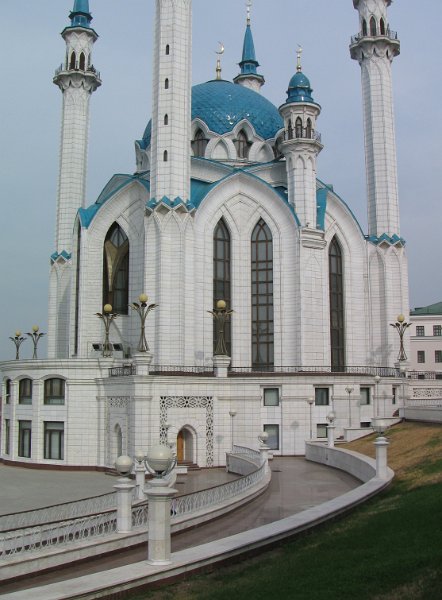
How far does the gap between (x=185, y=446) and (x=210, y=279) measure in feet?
33.2

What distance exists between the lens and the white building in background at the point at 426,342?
64875 millimetres

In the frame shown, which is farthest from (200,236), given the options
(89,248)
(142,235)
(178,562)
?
(178,562)

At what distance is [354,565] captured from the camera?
10.5 metres

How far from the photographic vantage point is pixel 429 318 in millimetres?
66375

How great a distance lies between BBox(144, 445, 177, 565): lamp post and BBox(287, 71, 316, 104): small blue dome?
33.3 metres

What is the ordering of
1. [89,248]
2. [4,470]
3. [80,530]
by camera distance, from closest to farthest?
1. [80,530]
2. [4,470]
3. [89,248]

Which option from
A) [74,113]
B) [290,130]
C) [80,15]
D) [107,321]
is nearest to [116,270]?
[107,321]

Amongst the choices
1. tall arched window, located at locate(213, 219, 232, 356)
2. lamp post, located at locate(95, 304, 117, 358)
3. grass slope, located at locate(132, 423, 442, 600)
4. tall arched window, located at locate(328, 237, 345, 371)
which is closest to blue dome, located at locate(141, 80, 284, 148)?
tall arched window, located at locate(213, 219, 232, 356)

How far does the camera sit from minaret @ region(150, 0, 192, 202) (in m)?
37.4

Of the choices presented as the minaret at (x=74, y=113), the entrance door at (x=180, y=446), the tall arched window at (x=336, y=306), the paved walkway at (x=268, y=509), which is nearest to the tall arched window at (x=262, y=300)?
the tall arched window at (x=336, y=306)

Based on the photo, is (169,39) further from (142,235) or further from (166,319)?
(166,319)

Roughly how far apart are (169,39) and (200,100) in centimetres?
1054

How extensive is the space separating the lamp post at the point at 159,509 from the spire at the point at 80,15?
43310 millimetres

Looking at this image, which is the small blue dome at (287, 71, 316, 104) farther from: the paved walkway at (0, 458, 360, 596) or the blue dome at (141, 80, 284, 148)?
the paved walkway at (0, 458, 360, 596)
